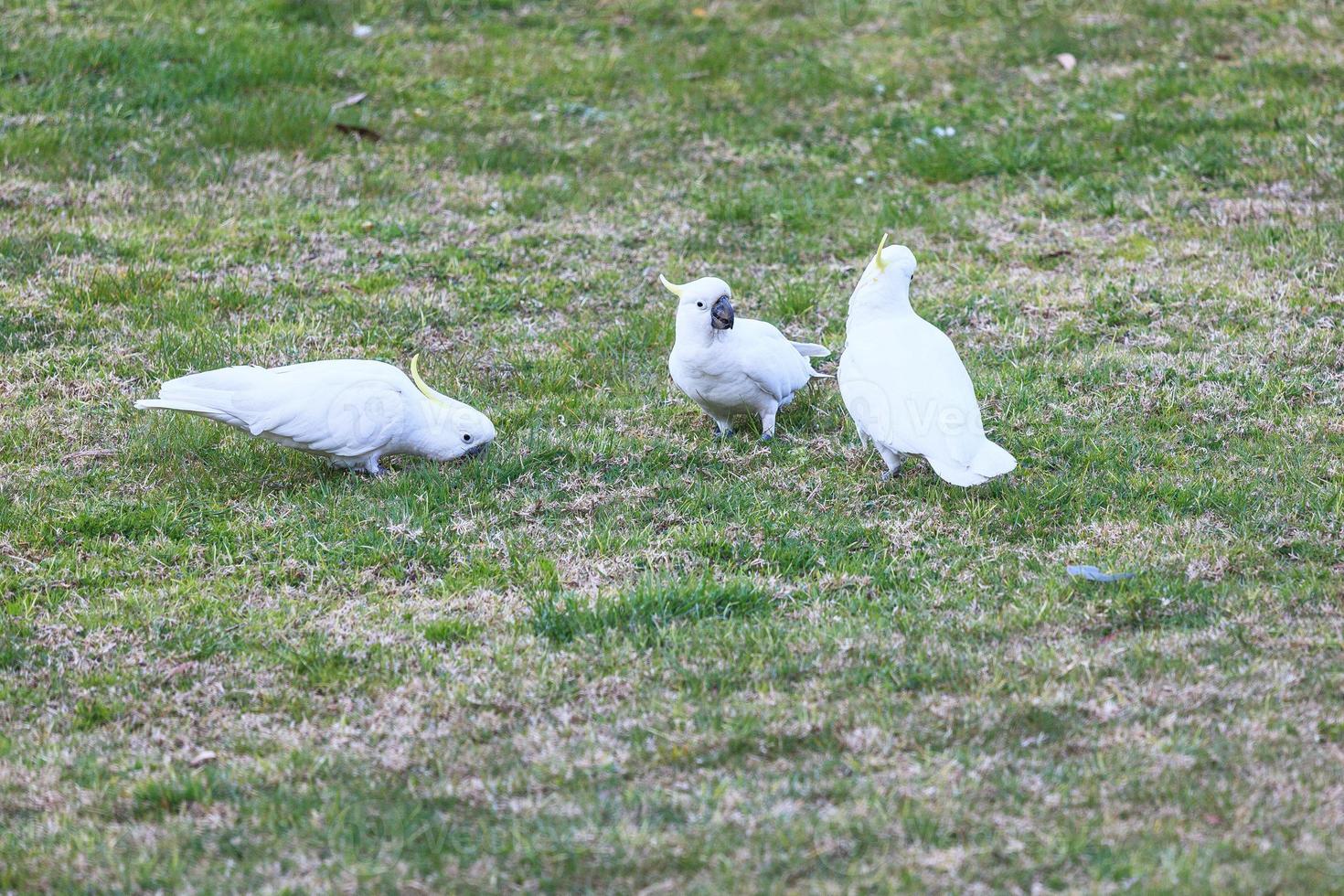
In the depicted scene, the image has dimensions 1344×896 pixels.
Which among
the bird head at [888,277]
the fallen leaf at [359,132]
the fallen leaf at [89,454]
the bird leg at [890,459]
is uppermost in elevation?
the bird head at [888,277]

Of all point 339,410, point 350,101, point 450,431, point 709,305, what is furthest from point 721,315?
point 350,101

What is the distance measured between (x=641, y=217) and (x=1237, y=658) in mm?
4245

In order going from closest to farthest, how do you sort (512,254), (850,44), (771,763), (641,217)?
(771,763) → (512,254) → (641,217) → (850,44)

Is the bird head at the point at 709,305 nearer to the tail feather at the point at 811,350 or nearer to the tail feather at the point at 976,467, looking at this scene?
the tail feather at the point at 811,350

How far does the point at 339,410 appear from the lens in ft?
14.0

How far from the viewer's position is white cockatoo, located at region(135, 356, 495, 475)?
13.8ft

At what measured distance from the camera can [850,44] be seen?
28.9 ft

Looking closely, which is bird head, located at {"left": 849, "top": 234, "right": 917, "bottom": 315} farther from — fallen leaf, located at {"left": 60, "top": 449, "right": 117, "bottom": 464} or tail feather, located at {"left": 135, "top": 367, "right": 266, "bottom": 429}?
fallen leaf, located at {"left": 60, "top": 449, "right": 117, "bottom": 464}

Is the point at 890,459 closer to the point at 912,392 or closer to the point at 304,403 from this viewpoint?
the point at 912,392

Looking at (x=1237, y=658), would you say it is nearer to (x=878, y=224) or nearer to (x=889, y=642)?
(x=889, y=642)

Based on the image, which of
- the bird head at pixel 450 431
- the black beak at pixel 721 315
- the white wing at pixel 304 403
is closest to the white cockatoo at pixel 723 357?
the black beak at pixel 721 315

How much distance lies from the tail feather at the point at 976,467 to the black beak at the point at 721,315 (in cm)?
90

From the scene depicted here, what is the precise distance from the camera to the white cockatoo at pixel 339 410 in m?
4.21

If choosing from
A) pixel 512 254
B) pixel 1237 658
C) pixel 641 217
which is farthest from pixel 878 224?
pixel 1237 658
